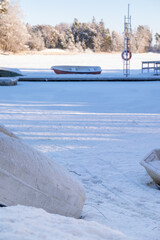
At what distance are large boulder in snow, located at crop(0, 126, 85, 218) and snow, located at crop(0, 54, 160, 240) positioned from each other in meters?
0.18

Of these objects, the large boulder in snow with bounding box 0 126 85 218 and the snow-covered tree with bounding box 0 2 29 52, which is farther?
the snow-covered tree with bounding box 0 2 29 52

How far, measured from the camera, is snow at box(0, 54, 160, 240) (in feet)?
7.91

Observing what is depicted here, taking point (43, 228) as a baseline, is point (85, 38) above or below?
above

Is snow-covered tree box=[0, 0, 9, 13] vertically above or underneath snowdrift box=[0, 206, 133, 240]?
above

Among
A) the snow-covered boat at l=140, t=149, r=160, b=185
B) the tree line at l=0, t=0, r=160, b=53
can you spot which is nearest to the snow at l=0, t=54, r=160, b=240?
the snow-covered boat at l=140, t=149, r=160, b=185

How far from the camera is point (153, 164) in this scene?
16.6 feet

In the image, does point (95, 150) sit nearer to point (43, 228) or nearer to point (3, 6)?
point (43, 228)

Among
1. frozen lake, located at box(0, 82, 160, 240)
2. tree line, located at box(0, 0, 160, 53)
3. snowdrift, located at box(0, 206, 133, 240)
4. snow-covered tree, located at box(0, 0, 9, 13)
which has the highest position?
snow-covered tree, located at box(0, 0, 9, 13)

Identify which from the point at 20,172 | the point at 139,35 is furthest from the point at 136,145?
the point at 139,35

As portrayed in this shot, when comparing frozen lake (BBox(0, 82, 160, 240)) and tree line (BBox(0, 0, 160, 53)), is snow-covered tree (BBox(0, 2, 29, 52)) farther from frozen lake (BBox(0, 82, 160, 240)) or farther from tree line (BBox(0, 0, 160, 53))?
frozen lake (BBox(0, 82, 160, 240))

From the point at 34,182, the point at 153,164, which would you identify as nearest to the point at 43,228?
the point at 34,182

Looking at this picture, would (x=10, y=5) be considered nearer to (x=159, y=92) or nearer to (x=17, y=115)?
(x=159, y=92)

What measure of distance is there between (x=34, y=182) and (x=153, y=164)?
2503mm

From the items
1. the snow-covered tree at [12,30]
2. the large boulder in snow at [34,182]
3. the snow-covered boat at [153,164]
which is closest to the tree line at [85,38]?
the snow-covered tree at [12,30]
